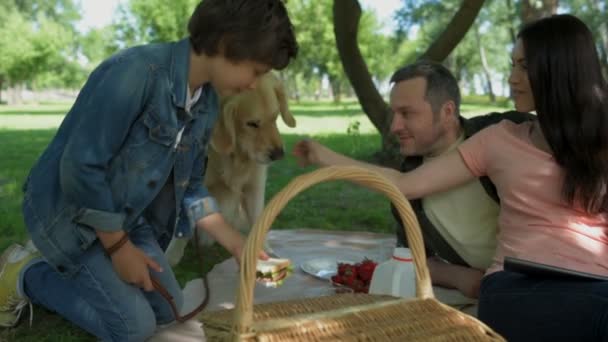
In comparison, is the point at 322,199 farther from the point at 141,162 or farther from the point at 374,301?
the point at 374,301

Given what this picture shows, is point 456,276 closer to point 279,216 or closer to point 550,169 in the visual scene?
point 550,169

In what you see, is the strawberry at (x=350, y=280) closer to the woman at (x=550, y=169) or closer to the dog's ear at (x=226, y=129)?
the woman at (x=550, y=169)

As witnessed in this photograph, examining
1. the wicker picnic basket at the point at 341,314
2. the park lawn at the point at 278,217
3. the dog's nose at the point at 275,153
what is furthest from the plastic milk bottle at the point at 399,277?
the dog's nose at the point at 275,153

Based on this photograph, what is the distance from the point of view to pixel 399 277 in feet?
7.68

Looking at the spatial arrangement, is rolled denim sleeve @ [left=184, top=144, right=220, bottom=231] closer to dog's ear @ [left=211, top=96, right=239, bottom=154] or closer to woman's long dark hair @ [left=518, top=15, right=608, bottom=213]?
dog's ear @ [left=211, top=96, right=239, bottom=154]

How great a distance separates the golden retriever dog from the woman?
1.66 m

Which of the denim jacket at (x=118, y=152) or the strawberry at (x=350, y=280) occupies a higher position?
the denim jacket at (x=118, y=152)

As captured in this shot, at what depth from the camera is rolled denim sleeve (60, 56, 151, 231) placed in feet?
6.93

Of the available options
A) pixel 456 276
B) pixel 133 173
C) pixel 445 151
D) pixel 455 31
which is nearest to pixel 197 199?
pixel 133 173

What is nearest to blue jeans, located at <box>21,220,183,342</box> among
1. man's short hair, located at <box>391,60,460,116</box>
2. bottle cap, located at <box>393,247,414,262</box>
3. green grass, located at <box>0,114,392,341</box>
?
green grass, located at <box>0,114,392,341</box>

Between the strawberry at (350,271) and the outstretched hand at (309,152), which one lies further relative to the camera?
the strawberry at (350,271)

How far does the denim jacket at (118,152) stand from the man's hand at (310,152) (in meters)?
0.39

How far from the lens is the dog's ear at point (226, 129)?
3711mm

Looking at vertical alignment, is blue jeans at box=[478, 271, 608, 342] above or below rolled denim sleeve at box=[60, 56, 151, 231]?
below
